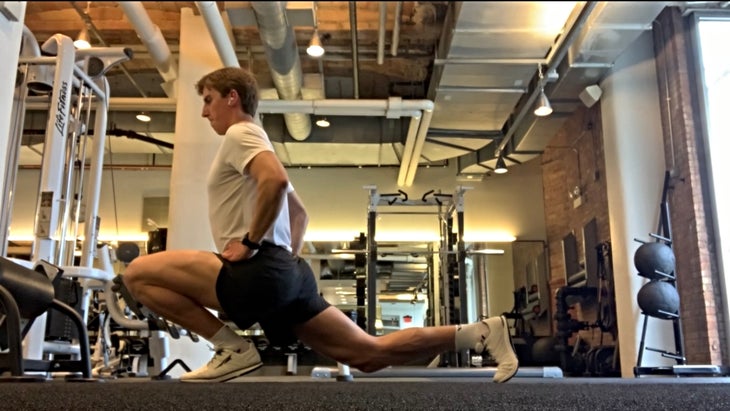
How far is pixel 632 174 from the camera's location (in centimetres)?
583

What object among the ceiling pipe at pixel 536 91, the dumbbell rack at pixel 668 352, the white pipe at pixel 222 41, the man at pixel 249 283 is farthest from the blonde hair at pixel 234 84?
the dumbbell rack at pixel 668 352

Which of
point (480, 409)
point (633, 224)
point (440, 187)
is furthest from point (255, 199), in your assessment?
point (440, 187)

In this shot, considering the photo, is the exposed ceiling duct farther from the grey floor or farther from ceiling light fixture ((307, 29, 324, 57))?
the grey floor

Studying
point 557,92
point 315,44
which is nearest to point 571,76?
point 557,92

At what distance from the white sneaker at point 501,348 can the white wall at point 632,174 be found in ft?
13.0

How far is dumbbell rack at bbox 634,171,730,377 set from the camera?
4.45 metres

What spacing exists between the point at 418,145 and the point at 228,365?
5881 mm

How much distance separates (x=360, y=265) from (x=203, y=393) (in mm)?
5370

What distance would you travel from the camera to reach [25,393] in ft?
4.45

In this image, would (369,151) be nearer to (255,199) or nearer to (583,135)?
(583,135)

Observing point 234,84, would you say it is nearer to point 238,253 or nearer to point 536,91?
point 238,253

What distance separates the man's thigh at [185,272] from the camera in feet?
6.08

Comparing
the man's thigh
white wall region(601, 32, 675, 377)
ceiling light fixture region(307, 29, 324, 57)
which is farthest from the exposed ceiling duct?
the man's thigh

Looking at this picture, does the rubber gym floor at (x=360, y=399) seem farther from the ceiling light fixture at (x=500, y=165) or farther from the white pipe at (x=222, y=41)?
the ceiling light fixture at (x=500, y=165)
